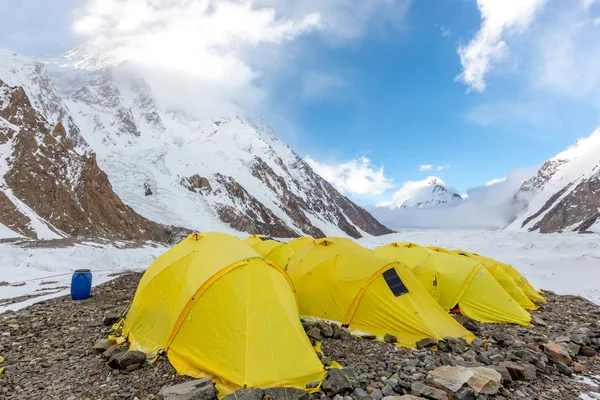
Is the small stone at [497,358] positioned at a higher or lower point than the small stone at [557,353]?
lower

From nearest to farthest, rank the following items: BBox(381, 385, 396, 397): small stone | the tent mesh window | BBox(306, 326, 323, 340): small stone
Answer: BBox(381, 385, 396, 397): small stone → BBox(306, 326, 323, 340): small stone → the tent mesh window

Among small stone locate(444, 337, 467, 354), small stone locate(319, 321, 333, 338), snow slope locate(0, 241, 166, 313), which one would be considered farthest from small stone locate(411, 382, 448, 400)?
snow slope locate(0, 241, 166, 313)

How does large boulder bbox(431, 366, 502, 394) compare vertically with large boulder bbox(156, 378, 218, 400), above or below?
above

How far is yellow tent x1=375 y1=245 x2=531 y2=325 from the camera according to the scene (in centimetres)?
1195

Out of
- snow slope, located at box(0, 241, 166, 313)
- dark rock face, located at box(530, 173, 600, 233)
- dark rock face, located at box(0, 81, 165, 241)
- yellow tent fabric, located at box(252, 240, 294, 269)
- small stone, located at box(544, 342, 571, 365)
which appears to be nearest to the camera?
small stone, located at box(544, 342, 571, 365)

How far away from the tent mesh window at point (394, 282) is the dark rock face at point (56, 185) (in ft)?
107

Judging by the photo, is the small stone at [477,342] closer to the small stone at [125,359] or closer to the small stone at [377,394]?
the small stone at [377,394]

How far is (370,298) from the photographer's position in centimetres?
943

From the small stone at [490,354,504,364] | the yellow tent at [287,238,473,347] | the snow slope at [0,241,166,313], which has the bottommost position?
the snow slope at [0,241,166,313]

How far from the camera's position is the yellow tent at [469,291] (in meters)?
11.9

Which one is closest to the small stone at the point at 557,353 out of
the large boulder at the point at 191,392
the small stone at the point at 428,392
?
the small stone at the point at 428,392

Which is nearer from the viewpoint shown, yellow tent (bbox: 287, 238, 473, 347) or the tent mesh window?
yellow tent (bbox: 287, 238, 473, 347)

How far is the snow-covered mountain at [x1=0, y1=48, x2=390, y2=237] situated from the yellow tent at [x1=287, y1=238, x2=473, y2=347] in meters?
33.8

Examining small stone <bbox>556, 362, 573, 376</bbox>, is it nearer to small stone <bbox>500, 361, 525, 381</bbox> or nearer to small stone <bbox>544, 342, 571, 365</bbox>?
small stone <bbox>544, 342, 571, 365</bbox>
